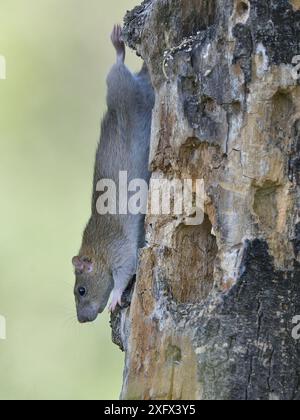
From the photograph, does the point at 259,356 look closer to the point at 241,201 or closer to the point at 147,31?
the point at 241,201

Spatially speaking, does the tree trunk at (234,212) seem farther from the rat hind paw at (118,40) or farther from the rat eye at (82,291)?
the rat eye at (82,291)

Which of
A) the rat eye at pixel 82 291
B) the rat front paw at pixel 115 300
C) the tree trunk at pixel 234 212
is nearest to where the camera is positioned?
the tree trunk at pixel 234 212

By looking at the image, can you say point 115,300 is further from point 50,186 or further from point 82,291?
point 50,186

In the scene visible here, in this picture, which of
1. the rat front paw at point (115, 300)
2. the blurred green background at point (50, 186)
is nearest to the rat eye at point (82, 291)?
the rat front paw at point (115, 300)

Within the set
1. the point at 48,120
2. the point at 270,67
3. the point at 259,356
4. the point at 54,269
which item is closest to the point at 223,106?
the point at 270,67

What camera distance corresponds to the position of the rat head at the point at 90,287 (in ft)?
26.2

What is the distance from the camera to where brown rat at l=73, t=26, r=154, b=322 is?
7188 millimetres

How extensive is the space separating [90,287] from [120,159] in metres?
1.28

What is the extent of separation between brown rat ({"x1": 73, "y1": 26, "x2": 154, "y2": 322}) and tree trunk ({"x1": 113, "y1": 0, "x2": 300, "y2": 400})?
134 cm

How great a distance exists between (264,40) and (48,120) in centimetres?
637

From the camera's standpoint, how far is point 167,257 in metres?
5.84

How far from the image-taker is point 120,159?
726 centimetres

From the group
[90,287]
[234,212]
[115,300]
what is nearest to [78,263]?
[90,287]

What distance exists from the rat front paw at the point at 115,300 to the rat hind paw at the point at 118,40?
172cm
